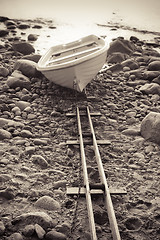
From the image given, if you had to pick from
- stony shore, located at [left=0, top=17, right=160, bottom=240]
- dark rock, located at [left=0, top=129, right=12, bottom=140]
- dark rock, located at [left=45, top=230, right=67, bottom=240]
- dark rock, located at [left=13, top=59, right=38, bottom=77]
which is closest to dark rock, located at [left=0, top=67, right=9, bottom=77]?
stony shore, located at [left=0, top=17, right=160, bottom=240]

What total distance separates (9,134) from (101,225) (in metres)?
2.48

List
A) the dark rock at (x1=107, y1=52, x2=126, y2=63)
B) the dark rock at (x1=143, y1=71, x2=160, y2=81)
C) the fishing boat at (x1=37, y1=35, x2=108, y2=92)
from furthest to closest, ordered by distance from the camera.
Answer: the dark rock at (x1=107, y1=52, x2=126, y2=63) → the dark rock at (x1=143, y1=71, x2=160, y2=81) → the fishing boat at (x1=37, y1=35, x2=108, y2=92)

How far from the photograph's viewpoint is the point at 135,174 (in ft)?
13.9

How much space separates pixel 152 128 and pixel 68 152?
1.45 meters

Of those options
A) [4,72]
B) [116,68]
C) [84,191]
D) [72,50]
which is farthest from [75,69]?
[84,191]

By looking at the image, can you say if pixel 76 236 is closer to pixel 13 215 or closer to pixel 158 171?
pixel 13 215

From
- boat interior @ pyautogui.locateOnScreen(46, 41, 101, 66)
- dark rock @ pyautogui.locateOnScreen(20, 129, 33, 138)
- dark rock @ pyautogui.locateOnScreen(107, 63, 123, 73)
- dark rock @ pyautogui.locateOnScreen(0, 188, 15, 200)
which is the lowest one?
dark rock @ pyautogui.locateOnScreen(20, 129, 33, 138)

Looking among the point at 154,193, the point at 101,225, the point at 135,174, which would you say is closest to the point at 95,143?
the point at 135,174

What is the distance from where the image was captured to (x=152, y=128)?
5.11 metres

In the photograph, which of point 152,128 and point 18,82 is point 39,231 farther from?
point 18,82

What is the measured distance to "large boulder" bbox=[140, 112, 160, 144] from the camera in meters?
5.05

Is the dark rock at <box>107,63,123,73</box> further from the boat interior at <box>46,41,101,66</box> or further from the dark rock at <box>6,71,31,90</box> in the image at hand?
the dark rock at <box>6,71,31,90</box>

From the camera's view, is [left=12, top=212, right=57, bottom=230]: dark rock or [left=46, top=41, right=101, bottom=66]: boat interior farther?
[left=46, top=41, right=101, bottom=66]: boat interior

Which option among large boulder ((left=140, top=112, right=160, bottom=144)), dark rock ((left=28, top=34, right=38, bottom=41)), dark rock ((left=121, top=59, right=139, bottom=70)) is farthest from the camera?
dark rock ((left=28, top=34, right=38, bottom=41))
